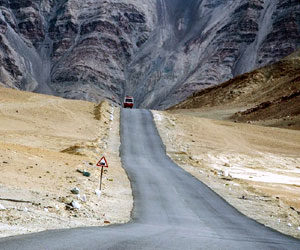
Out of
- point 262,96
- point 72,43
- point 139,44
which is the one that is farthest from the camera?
point 139,44

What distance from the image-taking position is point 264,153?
4619 centimetres

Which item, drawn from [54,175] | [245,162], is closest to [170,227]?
[54,175]

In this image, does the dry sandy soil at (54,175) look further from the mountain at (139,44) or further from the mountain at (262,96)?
the mountain at (139,44)

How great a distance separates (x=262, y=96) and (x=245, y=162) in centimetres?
4978

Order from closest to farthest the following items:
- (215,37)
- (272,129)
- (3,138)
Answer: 1. (3,138)
2. (272,129)
3. (215,37)

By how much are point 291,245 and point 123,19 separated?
178 meters

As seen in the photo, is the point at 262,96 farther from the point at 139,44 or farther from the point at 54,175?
the point at 139,44

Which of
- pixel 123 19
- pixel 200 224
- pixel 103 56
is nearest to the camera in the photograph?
pixel 200 224

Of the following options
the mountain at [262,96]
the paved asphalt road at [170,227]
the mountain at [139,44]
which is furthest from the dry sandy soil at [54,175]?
the mountain at [139,44]

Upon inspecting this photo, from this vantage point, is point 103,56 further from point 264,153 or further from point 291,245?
point 291,245

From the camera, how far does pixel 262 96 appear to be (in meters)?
88.1

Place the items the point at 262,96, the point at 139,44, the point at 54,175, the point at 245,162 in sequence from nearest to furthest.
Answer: the point at 54,175
the point at 245,162
the point at 262,96
the point at 139,44

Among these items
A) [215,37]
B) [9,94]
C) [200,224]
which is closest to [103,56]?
[215,37]

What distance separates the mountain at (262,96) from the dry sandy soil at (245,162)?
16.2 m
